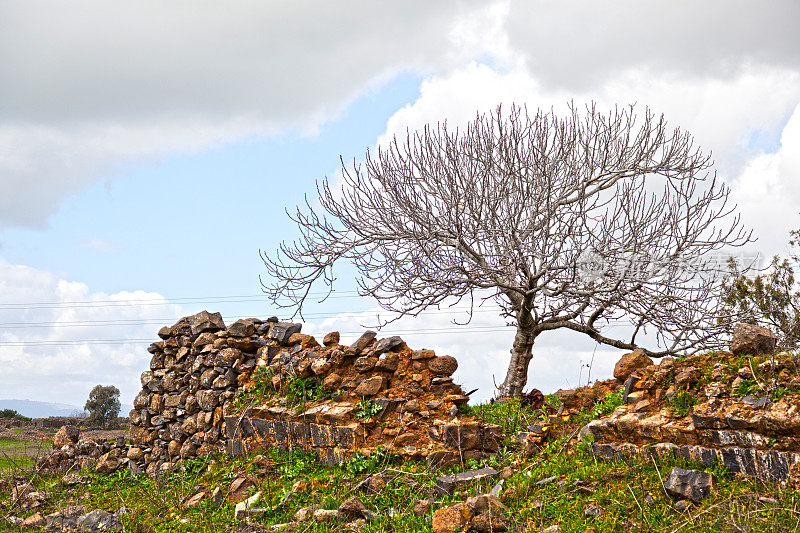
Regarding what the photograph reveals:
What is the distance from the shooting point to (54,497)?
32.7ft

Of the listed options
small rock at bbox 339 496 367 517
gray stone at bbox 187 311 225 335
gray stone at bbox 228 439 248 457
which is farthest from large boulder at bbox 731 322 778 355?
gray stone at bbox 187 311 225 335

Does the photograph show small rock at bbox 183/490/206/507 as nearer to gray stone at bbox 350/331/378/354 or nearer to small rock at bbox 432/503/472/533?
gray stone at bbox 350/331/378/354

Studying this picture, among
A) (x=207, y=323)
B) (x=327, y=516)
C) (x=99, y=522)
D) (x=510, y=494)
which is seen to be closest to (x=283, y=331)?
(x=207, y=323)

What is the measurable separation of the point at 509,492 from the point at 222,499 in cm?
393

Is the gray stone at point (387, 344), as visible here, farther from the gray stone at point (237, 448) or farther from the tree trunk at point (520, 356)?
the tree trunk at point (520, 356)

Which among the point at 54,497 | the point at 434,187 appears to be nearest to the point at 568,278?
the point at 434,187

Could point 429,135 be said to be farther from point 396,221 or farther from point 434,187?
point 396,221

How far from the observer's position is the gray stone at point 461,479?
6.67 meters

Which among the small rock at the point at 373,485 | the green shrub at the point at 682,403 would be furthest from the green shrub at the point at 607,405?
the small rock at the point at 373,485

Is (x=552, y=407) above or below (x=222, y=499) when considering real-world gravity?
above

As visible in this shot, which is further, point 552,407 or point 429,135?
point 429,135

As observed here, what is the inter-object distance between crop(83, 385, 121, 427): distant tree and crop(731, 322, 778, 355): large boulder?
2502cm

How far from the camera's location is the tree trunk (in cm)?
1385

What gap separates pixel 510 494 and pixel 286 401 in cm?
406
